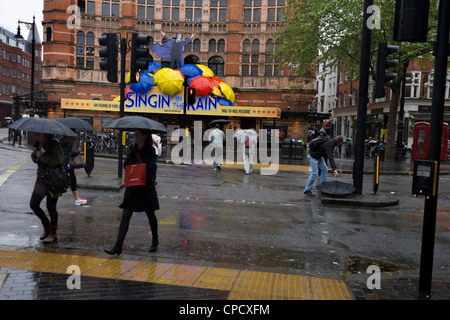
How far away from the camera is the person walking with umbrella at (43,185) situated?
6.12 m

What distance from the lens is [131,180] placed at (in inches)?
224

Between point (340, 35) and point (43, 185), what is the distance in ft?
69.4

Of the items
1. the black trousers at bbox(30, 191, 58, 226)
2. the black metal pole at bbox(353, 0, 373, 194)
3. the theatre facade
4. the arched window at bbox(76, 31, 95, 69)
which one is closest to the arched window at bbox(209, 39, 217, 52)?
the theatre facade

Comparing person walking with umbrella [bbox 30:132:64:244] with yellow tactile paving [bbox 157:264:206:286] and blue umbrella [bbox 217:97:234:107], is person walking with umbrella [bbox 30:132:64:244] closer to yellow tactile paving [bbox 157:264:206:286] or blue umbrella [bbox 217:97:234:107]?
yellow tactile paving [bbox 157:264:206:286]

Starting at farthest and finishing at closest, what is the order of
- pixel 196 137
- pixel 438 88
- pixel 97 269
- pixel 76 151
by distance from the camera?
pixel 196 137
pixel 76 151
pixel 97 269
pixel 438 88

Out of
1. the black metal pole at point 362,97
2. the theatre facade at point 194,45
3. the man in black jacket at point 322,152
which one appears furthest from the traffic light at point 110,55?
the theatre facade at point 194,45

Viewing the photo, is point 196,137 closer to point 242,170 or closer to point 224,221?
point 242,170

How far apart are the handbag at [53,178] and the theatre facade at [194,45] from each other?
28.4 meters

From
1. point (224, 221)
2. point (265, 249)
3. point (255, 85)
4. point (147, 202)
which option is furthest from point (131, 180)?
point (255, 85)

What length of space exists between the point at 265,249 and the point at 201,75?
82.2 feet

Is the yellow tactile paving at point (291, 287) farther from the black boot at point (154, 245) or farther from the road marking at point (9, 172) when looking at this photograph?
the road marking at point (9, 172)

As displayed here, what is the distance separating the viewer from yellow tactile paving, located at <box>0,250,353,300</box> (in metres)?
4.42

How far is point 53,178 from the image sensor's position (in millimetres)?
6113

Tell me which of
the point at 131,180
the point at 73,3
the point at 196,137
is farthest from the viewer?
the point at 73,3
